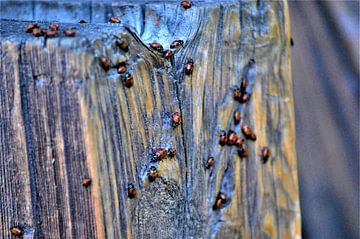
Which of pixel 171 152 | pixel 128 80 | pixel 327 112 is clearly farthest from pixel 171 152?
pixel 327 112

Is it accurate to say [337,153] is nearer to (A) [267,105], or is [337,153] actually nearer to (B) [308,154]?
(B) [308,154]

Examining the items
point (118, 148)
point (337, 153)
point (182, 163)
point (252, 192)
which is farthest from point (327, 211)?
point (118, 148)

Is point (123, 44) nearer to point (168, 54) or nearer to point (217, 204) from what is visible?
point (168, 54)

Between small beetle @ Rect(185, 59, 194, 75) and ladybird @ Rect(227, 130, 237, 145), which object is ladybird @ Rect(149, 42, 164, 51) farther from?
ladybird @ Rect(227, 130, 237, 145)

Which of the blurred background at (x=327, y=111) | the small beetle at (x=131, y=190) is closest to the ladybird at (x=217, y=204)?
the small beetle at (x=131, y=190)

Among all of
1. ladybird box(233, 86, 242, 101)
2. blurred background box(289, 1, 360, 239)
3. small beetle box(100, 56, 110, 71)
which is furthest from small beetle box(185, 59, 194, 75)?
blurred background box(289, 1, 360, 239)

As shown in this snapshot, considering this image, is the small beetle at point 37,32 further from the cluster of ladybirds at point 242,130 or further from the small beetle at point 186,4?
the cluster of ladybirds at point 242,130
